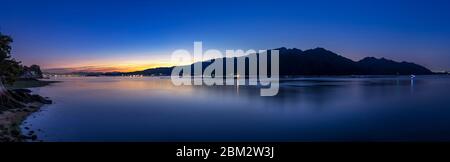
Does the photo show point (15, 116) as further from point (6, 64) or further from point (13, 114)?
point (6, 64)

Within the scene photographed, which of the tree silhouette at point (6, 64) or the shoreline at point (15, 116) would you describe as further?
the tree silhouette at point (6, 64)

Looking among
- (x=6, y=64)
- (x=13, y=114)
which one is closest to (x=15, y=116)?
(x=13, y=114)

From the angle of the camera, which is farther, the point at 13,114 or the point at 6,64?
the point at 6,64

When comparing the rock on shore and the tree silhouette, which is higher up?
the tree silhouette

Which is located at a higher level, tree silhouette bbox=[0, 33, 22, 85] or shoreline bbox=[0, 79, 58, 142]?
tree silhouette bbox=[0, 33, 22, 85]

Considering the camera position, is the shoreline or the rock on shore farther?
the rock on shore

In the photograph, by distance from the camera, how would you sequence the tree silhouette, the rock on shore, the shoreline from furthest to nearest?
the tree silhouette, the rock on shore, the shoreline

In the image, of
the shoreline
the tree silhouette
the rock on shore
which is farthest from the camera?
the tree silhouette

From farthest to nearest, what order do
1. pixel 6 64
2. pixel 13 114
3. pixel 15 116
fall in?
pixel 6 64 < pixel 13 114 < pixel 15 116

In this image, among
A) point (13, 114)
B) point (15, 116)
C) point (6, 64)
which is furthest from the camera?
point (6, 64)

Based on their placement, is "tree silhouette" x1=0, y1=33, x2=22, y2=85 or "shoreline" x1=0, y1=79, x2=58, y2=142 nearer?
"shoreline" x1=0, y1=79, x2=58, y2=142

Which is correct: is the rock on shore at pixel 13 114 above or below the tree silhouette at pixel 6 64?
below

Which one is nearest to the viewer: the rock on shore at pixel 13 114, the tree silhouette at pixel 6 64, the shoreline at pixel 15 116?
the shoreline at pixel 15 116
